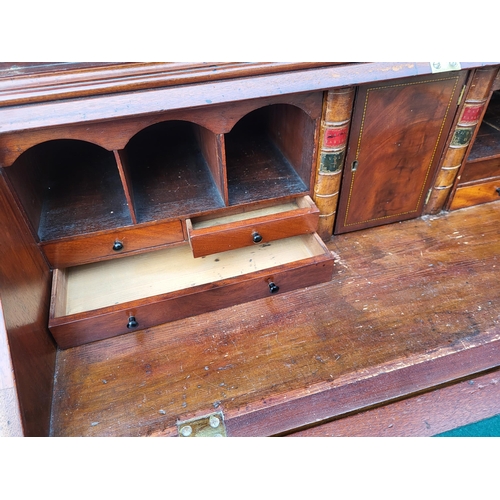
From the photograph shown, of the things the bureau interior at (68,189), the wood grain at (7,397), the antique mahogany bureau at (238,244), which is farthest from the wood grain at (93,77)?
the wood grain at (7,397)

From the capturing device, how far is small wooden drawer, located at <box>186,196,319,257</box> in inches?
40.8

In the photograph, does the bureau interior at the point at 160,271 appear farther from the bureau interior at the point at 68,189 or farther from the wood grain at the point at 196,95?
the wood grain at the point at 196,95

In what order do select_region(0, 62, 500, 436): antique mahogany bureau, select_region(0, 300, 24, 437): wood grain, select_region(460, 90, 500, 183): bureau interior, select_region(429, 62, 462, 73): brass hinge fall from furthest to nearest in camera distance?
select_region(460, 90, 500, 183): bureau interior, select_region(429, 62, 462, 73): brass hinge, select_region(0, 62, 500, 436): antique mahogany bureau, select_region(0, 300, 24, 437): wood grain

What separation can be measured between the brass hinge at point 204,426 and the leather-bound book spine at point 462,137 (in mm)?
978

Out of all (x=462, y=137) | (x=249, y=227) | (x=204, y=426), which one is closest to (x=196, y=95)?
(x=249, y=227)

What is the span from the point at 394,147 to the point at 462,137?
0.23 metres

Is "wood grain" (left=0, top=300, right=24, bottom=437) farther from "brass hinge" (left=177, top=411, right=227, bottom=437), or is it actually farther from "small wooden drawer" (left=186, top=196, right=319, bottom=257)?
"small wooden drawer" (left=186, top=196, right=319, bottom=257)

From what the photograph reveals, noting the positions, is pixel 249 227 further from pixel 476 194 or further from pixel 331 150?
pixel 476 194

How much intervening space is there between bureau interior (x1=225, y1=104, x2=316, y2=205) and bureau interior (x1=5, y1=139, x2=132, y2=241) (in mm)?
344

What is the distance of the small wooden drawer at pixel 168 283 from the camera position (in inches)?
38.5

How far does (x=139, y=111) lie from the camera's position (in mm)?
805

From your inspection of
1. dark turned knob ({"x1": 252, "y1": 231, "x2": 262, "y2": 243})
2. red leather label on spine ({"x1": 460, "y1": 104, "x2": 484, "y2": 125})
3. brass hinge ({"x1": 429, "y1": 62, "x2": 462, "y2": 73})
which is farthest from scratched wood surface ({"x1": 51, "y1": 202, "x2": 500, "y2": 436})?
brass hinge ({"x1": 429, "y1": 62, "x2": 462, "y2": 73})
